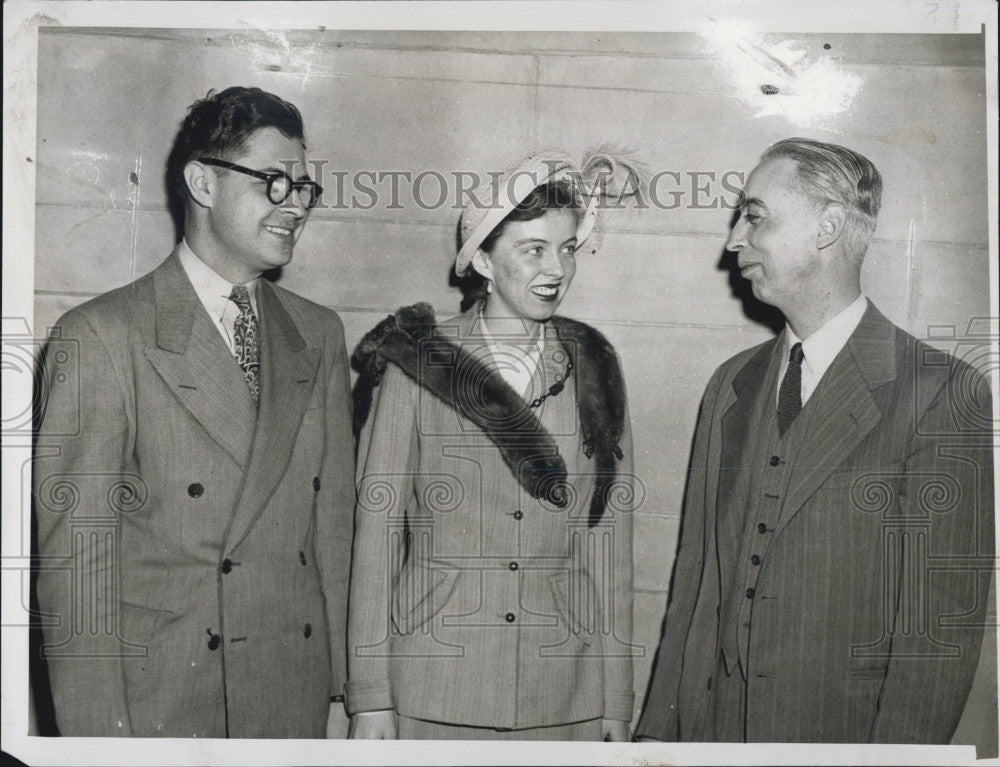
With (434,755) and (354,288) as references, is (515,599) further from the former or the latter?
(354,288)

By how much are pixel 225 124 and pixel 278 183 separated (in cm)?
22

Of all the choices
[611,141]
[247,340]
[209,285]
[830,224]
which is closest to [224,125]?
[209,285]

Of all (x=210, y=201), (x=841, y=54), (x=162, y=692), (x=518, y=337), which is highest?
(x=841, y=54)

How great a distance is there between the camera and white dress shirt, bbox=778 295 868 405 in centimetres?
264

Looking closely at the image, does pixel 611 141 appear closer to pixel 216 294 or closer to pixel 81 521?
pixel 216 294

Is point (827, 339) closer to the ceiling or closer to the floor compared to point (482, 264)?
closer to the floor

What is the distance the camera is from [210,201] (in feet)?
8.78

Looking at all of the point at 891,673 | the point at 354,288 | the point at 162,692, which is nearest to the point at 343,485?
the point at 354,288

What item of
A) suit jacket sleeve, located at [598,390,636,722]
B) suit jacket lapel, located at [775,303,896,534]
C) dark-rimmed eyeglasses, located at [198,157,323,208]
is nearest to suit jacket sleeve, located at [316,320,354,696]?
dark-rimmed eyeglasses, located at [198,157,323,208]

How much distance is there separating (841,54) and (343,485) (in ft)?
6.01

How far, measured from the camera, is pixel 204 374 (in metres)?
2.59

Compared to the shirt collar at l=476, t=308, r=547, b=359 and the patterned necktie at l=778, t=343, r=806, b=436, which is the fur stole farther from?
the patterned necktie at l=778, t=343, r=806, b=436

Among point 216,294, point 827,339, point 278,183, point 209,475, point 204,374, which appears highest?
point 278,183

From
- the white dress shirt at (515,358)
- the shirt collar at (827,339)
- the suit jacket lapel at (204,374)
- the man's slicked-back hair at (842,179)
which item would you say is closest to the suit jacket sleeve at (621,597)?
the white dress shirt at (515,358)
